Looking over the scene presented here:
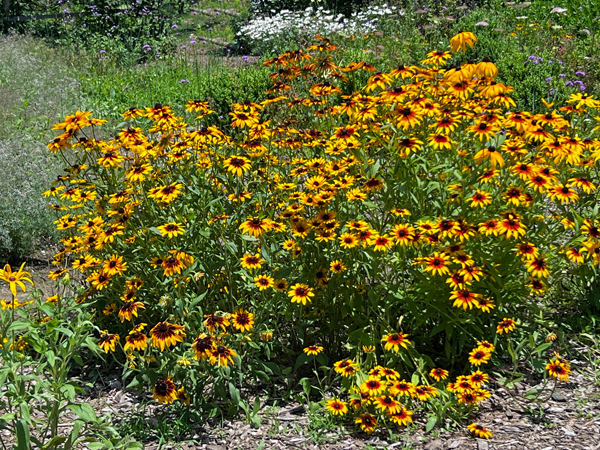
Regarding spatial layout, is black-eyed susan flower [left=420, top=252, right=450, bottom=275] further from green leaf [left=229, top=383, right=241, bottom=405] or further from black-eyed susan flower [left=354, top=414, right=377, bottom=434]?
green leaf [left=229, top=383, right=241, bottom=405]

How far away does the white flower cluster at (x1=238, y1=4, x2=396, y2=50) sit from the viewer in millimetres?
9577

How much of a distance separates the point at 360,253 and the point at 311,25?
763 centimetres

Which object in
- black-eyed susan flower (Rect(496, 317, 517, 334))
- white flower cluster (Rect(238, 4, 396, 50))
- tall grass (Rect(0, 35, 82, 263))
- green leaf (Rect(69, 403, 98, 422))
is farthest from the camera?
white flower cluster (Rect(238, 4, 396, 50))

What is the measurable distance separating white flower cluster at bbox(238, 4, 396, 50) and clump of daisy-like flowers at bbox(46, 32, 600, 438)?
657 centimetres

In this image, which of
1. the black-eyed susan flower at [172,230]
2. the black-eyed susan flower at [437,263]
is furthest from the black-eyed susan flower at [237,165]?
the black-eyed susan flower at [437,263]

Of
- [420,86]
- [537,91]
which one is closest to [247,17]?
[537,91]

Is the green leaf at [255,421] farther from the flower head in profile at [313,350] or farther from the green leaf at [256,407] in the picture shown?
the flower head in profile at [313,350]

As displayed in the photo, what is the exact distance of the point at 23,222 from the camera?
447 cm

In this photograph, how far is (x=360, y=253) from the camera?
112 inches

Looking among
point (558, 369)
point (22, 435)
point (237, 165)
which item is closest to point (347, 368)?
point (558, 369)

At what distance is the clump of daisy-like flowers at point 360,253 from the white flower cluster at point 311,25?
6.57 meters

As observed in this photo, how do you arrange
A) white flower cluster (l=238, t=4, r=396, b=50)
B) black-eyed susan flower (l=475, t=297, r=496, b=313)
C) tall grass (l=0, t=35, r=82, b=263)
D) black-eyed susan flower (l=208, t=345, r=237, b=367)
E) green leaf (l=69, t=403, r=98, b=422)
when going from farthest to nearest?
1. white flower cluster (l=238, t=4, r=396, b=50)
2. tall grass (l=0, t=35, r=82, b=263)
3. black-eyed susan flower (l=475, t=297, r=496, b=313)
4. black-eyed susan flower (l=208, t=345, r=237, b=367)
5. green leaf (l=69, t=403, r=98, b=422)

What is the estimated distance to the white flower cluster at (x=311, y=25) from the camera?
9577 millimetres

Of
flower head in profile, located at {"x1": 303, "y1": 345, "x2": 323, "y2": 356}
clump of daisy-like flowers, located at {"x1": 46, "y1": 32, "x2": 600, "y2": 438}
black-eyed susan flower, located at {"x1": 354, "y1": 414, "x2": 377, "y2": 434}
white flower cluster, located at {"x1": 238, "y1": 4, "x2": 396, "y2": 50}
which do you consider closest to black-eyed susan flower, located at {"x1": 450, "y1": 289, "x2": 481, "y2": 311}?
clump of daisy-like flowers, located at {"x1": 46, "y1": 32, "x2": 600, "y2": 438}
